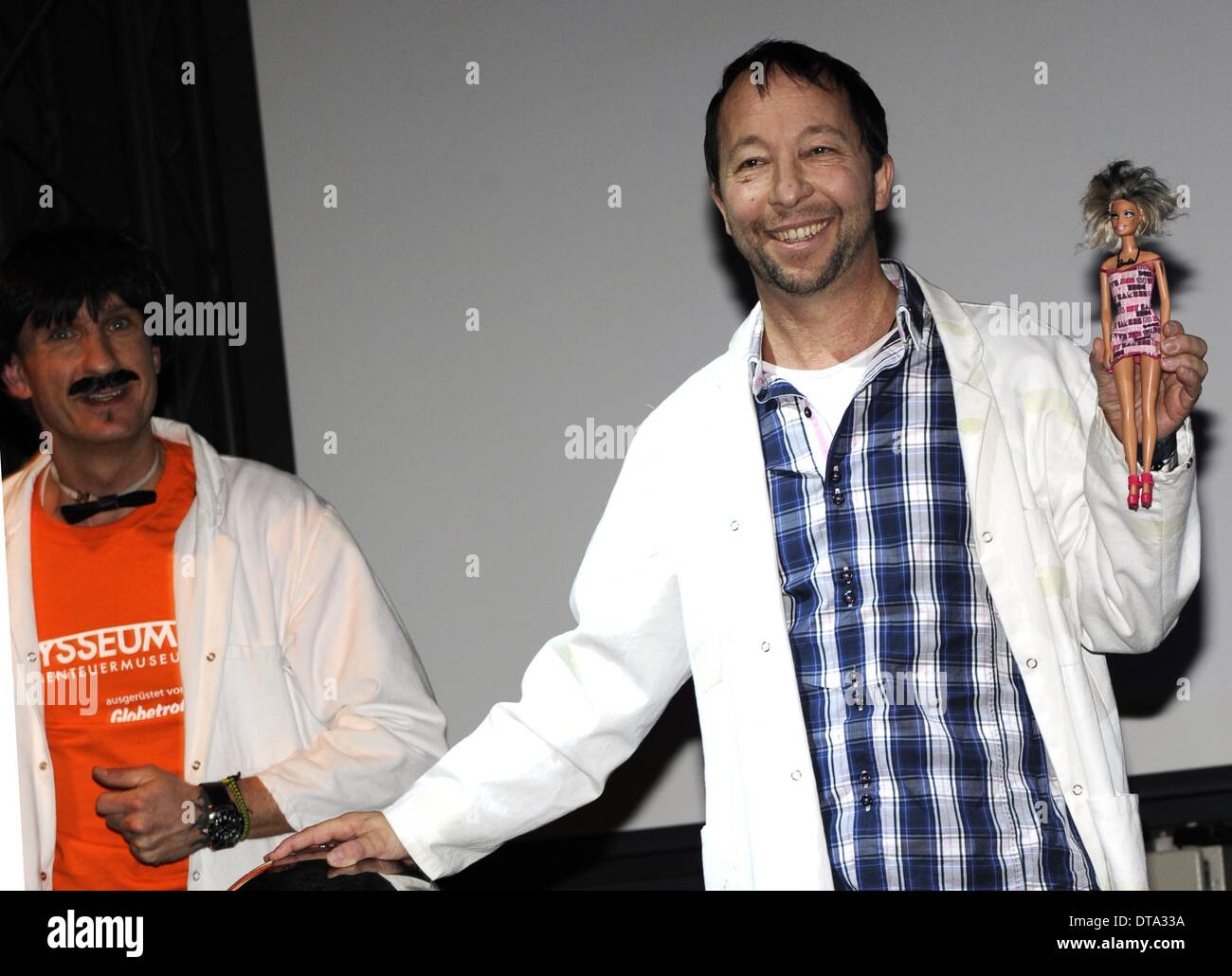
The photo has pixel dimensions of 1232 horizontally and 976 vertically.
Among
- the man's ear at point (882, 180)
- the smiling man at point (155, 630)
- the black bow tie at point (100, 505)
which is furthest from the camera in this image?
the black bow tie at point (100, 505)

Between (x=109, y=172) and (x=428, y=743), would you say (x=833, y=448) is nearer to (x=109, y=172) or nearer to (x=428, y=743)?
(x=428, y=743)

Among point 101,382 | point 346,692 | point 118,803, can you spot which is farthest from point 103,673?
point 101,382

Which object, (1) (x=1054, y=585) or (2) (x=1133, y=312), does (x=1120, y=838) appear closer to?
(1) (x=1054, y=585)

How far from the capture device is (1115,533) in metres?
1.84

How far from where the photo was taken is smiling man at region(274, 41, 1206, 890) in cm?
187

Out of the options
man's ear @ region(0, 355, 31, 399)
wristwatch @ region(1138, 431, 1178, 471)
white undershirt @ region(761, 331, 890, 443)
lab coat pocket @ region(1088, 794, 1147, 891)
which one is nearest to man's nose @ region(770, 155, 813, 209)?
white undershirt @ region(761, 331, 890, 443)

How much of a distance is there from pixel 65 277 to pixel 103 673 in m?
0.71

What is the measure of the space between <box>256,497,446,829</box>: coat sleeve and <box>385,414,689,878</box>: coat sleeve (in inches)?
16.6

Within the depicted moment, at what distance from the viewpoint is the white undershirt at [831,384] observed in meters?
2.07

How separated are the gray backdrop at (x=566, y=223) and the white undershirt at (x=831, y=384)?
1.08 meters

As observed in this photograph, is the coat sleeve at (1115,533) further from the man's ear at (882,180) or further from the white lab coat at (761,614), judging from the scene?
the man's ear at (882,180)

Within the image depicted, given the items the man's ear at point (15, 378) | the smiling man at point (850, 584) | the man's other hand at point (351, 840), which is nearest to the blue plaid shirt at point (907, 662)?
the smiling man at point (850, 584)
